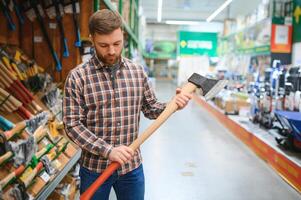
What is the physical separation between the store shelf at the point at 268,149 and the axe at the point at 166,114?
7.47 ft

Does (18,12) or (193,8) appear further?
(193,8)

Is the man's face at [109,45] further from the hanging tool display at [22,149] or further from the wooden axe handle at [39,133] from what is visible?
the wooden axe handle at [39,133]

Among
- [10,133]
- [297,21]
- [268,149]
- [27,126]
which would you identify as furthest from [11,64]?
[297,21]

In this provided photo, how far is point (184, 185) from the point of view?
382 cm

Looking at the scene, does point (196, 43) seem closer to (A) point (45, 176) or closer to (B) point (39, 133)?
(B) point (39, 133)

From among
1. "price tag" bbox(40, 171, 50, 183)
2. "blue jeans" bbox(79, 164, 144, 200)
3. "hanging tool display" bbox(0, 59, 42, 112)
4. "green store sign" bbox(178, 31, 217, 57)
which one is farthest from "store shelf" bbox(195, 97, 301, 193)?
"green store sign" bbox(178, 31, 217, 57)

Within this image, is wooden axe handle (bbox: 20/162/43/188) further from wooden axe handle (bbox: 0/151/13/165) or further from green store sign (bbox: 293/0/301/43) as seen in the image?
green store sign (bbox: 293/0/301/43)

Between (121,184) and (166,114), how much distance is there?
42 centimetres

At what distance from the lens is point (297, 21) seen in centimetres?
→ 775

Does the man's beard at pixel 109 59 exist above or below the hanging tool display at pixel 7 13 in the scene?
below

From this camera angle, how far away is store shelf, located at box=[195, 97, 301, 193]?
379 centimetres

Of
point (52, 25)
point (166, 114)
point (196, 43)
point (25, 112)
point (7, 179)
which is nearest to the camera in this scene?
point (166, 114)

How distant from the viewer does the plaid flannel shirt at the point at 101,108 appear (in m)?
1.58

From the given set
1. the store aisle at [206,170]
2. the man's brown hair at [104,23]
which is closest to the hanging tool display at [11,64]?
the man's brown hair at [104,23]
